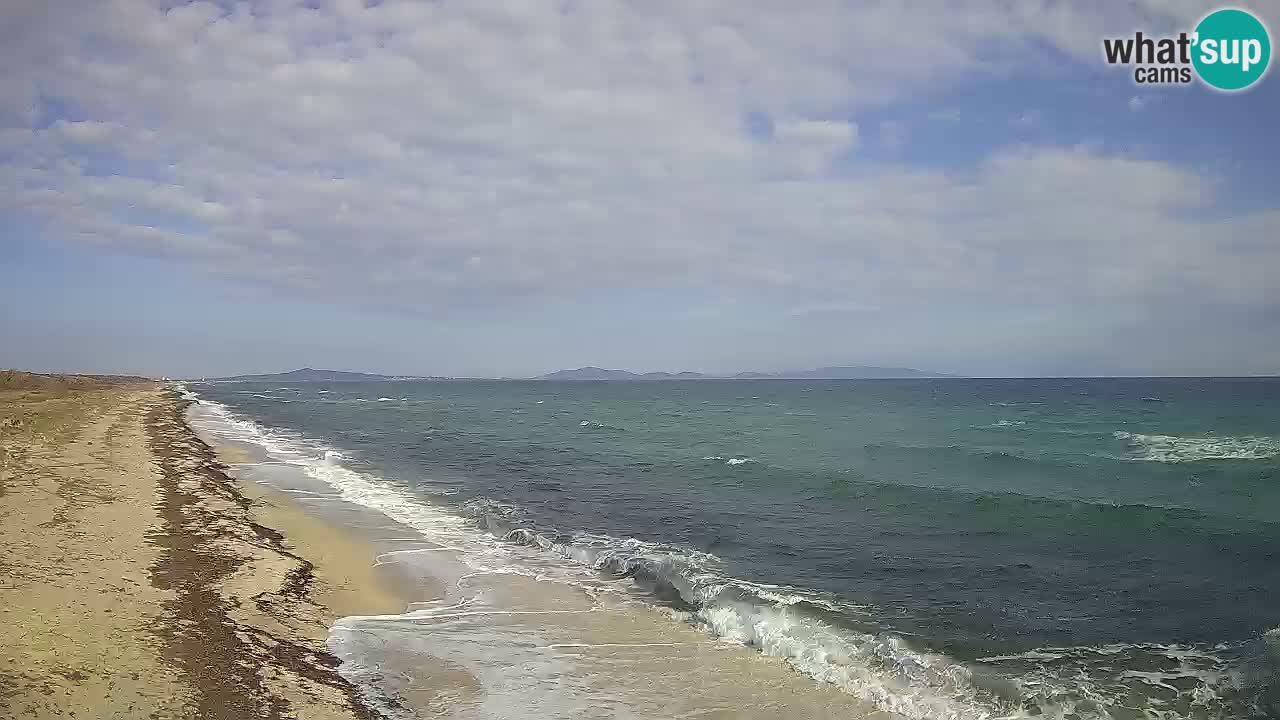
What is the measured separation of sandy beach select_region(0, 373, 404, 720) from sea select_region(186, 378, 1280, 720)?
1301mm

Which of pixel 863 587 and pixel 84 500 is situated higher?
pixel 84 500

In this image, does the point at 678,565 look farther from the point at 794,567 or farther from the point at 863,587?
the point at 863,587

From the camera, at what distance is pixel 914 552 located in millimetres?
15953

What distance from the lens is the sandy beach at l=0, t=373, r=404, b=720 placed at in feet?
24.6

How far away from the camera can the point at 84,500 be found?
54.0ft

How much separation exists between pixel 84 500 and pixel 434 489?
1014 centimetres

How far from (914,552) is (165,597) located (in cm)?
1485

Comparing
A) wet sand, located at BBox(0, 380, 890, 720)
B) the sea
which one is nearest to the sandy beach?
wet sand, located at BBox(0, 380, 890, 720)

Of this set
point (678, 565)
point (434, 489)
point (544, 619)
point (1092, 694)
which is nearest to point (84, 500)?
point (434, 489)

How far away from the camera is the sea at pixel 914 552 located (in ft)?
31.6

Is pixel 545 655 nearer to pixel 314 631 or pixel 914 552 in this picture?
pixel 314 631

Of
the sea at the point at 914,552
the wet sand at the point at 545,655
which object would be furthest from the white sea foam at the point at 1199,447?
the wet sand at the point at 545,655

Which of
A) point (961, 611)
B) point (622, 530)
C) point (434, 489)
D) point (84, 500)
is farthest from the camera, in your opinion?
point (434, 489)

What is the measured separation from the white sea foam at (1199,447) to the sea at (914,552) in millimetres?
373
